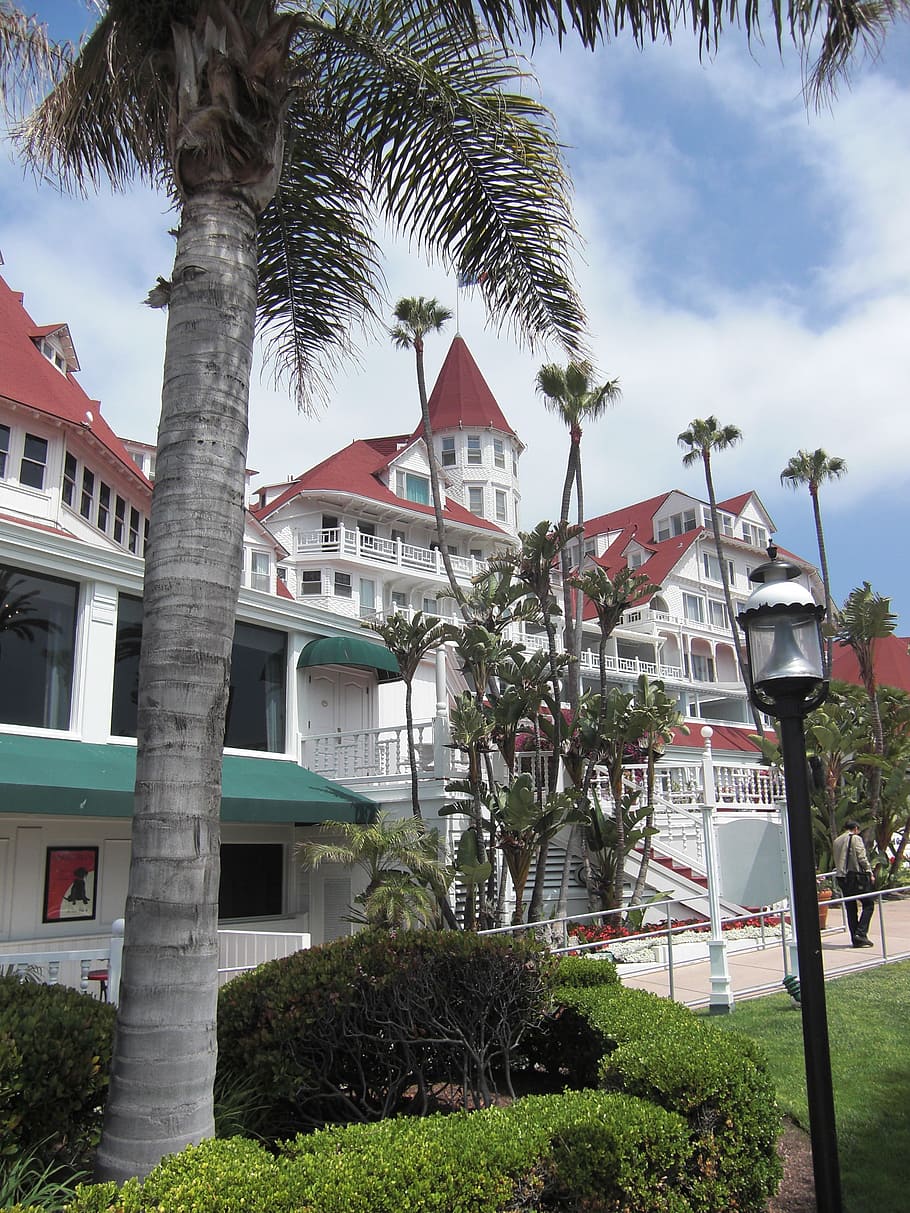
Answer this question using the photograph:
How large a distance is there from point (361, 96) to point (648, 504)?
52706 mm

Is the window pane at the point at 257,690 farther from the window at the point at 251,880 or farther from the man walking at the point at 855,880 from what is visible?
the man walking at the point at 855,880

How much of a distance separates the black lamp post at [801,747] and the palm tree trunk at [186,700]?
279 cm

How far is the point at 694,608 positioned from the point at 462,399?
17390 millimetres

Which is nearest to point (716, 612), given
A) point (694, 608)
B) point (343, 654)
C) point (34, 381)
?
point (694, 608)

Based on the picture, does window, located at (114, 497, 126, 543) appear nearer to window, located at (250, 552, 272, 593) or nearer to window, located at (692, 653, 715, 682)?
window, located at (250, 552, 272, 593)

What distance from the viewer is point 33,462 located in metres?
20.7

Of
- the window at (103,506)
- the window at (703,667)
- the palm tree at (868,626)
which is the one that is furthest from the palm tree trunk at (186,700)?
the window at (703,667)

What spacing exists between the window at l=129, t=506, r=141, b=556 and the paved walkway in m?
17.7

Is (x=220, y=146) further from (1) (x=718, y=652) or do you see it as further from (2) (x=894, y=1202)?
(1) (x=718, y=652)

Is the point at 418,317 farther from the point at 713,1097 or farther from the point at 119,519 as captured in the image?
the point at 713,1097

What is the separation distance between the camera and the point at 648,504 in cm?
5878

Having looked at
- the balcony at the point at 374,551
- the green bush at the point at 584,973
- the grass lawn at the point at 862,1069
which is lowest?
the grass lawn at the point at 862,1069

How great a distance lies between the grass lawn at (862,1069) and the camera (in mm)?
6066

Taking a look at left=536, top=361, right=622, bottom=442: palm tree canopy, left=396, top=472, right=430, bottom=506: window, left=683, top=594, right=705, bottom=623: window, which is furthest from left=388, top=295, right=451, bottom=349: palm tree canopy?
left=683, top=594, right=705, bottom=623: window
